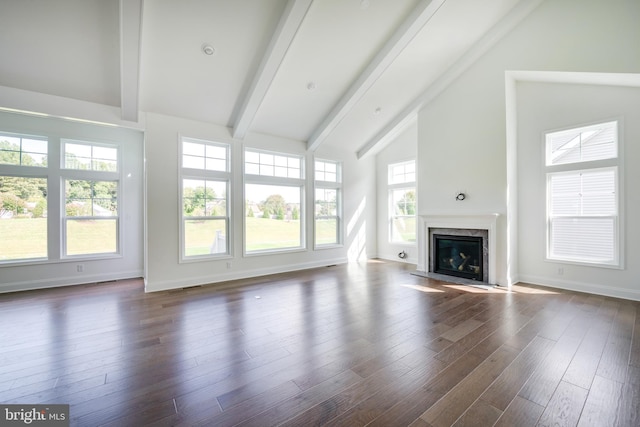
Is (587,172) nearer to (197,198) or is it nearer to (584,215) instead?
(584,215)

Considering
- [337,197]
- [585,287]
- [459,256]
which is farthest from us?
[337,197]

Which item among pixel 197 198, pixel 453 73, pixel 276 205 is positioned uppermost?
pixel 453 73

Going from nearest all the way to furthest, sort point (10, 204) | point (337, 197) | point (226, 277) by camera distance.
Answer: point (10, 204), point (226, 277), point (337, 197)

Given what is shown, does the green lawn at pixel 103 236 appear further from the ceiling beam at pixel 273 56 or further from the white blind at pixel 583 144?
the white blind at pixel 583 144

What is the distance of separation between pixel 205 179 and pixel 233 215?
82 cm

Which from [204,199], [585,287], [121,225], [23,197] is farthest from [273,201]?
[585,287]

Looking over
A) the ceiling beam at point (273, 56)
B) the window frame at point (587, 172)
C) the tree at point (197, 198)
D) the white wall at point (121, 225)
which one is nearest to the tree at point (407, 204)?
the window frame at point (587, 172)

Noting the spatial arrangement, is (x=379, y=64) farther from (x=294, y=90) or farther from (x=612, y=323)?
(x=612, y=323)

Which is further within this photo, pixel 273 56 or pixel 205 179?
pixel 205 179

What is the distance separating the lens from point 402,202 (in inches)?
263

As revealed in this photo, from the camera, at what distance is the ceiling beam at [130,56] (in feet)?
8.96

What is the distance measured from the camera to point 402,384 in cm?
187

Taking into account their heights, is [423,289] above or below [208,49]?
below

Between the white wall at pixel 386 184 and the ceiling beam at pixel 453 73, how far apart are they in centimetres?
30
